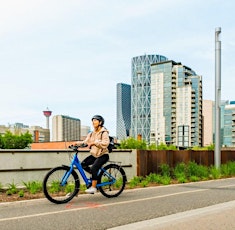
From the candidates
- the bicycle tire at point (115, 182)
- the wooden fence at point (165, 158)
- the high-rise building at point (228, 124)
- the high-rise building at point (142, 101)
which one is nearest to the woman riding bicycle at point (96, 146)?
the bicycle tire at point (115, 182)

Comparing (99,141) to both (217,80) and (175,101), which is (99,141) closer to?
(217,80)

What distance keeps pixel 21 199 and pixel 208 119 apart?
197m

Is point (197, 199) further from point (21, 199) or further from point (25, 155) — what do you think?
point (25, 155)

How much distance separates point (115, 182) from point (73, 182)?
1.01m

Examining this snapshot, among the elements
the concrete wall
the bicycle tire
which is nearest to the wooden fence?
the concrete wall

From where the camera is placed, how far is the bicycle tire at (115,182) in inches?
324

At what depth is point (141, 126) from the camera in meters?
184

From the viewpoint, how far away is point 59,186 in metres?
7.62

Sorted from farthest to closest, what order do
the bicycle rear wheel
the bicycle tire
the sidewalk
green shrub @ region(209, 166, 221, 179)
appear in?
1. green shrub @ region(209, 166, 221, 179)
2. the bicycle tire
3. the bicycle rear wheel
4. the sidewalk

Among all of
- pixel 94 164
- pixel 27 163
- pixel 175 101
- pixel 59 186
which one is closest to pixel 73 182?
pixel 59 186

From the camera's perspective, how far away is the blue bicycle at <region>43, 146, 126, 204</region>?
7.43 meters

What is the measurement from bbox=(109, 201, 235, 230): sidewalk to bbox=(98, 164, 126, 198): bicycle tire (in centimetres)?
215

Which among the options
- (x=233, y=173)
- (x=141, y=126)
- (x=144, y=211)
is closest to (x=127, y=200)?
(x=144, y=211)

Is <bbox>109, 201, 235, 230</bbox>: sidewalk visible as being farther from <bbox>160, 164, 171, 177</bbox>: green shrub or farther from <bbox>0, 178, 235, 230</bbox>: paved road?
<bbox>160, 164, 171, 177</bbox>: green shrub
